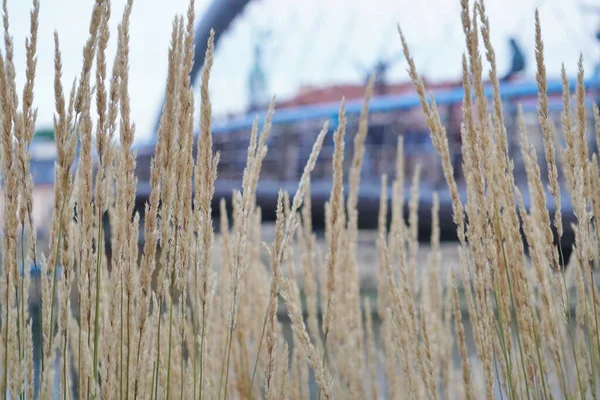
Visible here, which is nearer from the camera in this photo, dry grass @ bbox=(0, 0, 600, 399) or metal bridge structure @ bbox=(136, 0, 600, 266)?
dry grass @ bbox=(0, 0, 600, 399)

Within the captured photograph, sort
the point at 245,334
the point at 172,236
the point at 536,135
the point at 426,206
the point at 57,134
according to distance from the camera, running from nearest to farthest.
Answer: the point at 57,134 < the point at 172,236 < the point at 245,334 < the point at 536,135 < the point at 426,206

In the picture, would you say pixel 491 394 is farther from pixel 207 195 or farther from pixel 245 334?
pixel 245 334

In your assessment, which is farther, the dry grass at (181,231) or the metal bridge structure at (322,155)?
the metal bridge structure at (322,155)

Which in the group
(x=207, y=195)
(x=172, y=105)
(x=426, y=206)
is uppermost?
(x=172, y=105)

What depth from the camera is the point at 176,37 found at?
0.82 m

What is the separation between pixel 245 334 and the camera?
4.66 feet

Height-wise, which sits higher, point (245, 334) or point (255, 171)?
point (255, 171)

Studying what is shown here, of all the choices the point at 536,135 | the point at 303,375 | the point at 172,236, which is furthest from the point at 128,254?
the point at 536,135

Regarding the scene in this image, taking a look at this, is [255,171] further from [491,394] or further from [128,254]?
[491,394]

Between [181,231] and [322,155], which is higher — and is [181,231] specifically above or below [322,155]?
below

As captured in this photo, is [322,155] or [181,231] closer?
[181,231]

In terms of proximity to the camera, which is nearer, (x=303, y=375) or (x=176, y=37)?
(x=176, y=37)

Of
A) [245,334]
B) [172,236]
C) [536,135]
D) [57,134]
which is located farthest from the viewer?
[536,135]

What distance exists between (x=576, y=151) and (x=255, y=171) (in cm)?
49
